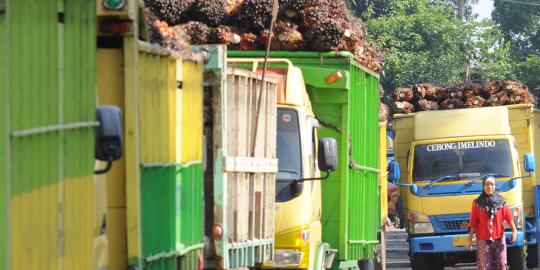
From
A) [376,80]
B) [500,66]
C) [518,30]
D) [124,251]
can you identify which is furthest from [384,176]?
[518,30]

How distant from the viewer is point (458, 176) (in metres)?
20.2

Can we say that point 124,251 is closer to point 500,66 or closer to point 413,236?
point 413,236

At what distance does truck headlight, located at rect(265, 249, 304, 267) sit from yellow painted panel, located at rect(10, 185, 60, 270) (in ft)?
16.6

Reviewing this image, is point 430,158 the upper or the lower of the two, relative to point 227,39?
lower

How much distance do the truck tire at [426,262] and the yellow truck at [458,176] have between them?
2 cm

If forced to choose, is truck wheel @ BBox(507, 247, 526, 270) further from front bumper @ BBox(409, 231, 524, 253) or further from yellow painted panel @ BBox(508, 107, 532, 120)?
yellow painted panel @ BBox(508, 107, 532, 120)

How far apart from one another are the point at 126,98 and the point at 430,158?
518 inches

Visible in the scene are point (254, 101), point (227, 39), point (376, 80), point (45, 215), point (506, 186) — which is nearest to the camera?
point (45, 215)

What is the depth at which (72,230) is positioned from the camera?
6906 millimetres

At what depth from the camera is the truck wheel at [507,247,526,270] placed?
19.8 m

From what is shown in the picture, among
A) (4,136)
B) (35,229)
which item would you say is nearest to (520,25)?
(35,229)

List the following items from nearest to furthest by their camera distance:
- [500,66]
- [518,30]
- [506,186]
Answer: [506,186], [500,66], [518,30]

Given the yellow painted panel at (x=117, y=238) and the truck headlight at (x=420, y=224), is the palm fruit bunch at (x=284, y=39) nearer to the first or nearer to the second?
the yellow painted panel at (x=117, y=238)

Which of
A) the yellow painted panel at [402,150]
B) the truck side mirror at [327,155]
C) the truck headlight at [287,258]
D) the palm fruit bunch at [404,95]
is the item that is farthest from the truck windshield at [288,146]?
the palm fruit bunch at [404,95]
